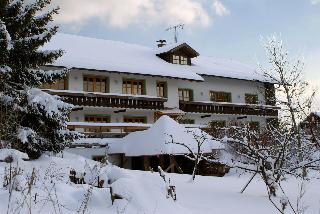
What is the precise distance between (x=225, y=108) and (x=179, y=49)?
5.72 m

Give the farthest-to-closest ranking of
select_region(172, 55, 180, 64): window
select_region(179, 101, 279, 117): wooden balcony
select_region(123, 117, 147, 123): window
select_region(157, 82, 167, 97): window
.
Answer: select_region(172, 55, 180, 64): window, select_region(179, 101, 279, 117): wooden balcony, select_region(157, 82, 167, 97): window, select_region(123, 117, 147, 123): window

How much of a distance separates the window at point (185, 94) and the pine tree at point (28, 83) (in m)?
17.2

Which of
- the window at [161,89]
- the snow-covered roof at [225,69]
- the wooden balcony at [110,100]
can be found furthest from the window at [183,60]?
the wooden balcony at [110,100]

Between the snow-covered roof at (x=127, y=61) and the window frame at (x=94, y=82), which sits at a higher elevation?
the snow-covered roof at (x=127, y=61)

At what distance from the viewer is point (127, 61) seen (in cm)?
2806

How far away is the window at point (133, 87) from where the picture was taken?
2827 cm

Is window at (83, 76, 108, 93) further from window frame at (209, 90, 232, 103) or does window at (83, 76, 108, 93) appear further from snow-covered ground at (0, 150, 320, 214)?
snow-covered ground at (0, 150, 320, 214)

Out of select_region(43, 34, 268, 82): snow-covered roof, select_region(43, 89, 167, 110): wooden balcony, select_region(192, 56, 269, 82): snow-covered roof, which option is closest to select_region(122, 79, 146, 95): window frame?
select_region(43, 34, 268, 82): snow-covered roof

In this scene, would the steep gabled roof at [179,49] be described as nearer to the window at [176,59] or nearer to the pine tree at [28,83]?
the window at [176,59]

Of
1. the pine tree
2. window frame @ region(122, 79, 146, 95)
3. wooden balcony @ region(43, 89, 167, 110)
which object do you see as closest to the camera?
the pine tree

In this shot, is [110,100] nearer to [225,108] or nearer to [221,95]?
[225,108]

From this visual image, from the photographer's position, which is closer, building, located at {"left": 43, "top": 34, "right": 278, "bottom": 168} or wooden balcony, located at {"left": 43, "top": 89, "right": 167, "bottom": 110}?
wooden balcony, located at {"left": 43, "top": 89, "right": 167, "bottom": 110}

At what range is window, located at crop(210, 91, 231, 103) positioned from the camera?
3303cm

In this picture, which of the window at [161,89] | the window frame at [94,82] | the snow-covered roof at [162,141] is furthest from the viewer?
the window at [161,89]
